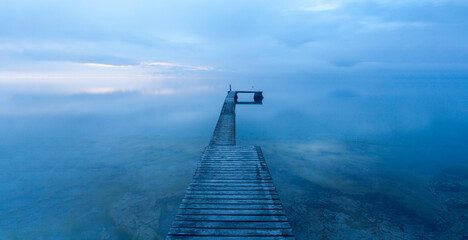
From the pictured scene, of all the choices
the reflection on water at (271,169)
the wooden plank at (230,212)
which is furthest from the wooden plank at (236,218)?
the reflection on water at (271,169)

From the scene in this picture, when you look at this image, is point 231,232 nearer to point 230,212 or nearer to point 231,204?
point 230,212

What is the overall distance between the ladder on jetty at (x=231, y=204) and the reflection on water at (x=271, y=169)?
2.62 meters

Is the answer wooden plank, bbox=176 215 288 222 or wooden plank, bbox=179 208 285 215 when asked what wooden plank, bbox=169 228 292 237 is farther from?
wooden plank, bbox=179 208 285 215

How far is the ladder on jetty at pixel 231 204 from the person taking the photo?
4.93 metres

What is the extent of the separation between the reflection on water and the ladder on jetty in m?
2.62

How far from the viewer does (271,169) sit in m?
12.9

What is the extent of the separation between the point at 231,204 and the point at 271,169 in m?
7.28

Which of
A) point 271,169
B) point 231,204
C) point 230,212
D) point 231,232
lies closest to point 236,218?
point 230,212

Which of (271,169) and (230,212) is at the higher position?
(230,212)

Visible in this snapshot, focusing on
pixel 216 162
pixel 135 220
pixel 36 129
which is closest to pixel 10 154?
pixel 36 129

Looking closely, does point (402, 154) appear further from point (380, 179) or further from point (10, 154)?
point (10, 154)

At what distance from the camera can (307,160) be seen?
14.1 meters

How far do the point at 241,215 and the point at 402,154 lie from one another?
1506 centimetres

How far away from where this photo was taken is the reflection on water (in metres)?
8.34
